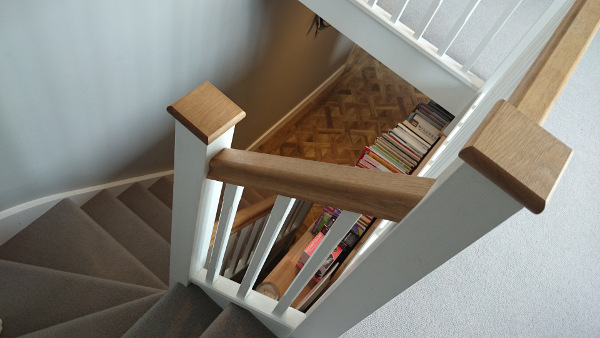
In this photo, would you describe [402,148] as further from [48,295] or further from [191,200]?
[48,295]

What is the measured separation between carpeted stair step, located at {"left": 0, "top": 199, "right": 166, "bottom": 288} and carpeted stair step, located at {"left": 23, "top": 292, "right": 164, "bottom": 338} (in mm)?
553

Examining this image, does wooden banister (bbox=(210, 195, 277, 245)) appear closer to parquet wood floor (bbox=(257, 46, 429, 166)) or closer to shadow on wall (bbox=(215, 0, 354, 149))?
shadow on wall (bbox=(215, 0, 354, 149))

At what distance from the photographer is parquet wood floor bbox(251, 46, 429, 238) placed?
164 inches

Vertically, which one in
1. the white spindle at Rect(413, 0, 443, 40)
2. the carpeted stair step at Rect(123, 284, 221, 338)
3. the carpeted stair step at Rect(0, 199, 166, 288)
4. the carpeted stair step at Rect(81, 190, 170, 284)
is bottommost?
the carpeted stair step at Rect(81, 190, 170, 284)

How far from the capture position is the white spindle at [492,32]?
1677 millimetres

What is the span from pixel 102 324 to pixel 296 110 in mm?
3314

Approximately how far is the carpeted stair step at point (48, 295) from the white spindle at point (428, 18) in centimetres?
167

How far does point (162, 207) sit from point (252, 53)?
1.27 m

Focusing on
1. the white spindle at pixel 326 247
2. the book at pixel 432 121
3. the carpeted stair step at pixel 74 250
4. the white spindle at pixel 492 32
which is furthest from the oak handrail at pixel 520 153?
the carpeted stair step at pixel 74 250

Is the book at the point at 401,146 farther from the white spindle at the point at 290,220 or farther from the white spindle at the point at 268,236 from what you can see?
the white spindle at the point at 268,236

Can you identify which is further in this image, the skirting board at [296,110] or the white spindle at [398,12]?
the skirting board at [296,110]

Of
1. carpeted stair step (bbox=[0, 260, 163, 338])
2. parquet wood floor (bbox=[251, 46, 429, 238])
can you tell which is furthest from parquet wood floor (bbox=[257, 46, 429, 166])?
carpeted stair step (bbox=[0, 260, 163, 338])

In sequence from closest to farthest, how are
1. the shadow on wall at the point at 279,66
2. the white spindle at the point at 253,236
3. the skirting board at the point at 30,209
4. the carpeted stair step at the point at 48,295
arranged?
the carpeted stair step at the point at 48,295 → the skirting board at the point at 30,209 → the white spindle at the point at 253,236 → the shadow on wall at the point at 279,66

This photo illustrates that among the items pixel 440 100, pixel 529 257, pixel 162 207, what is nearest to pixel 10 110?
pixel 162 207
